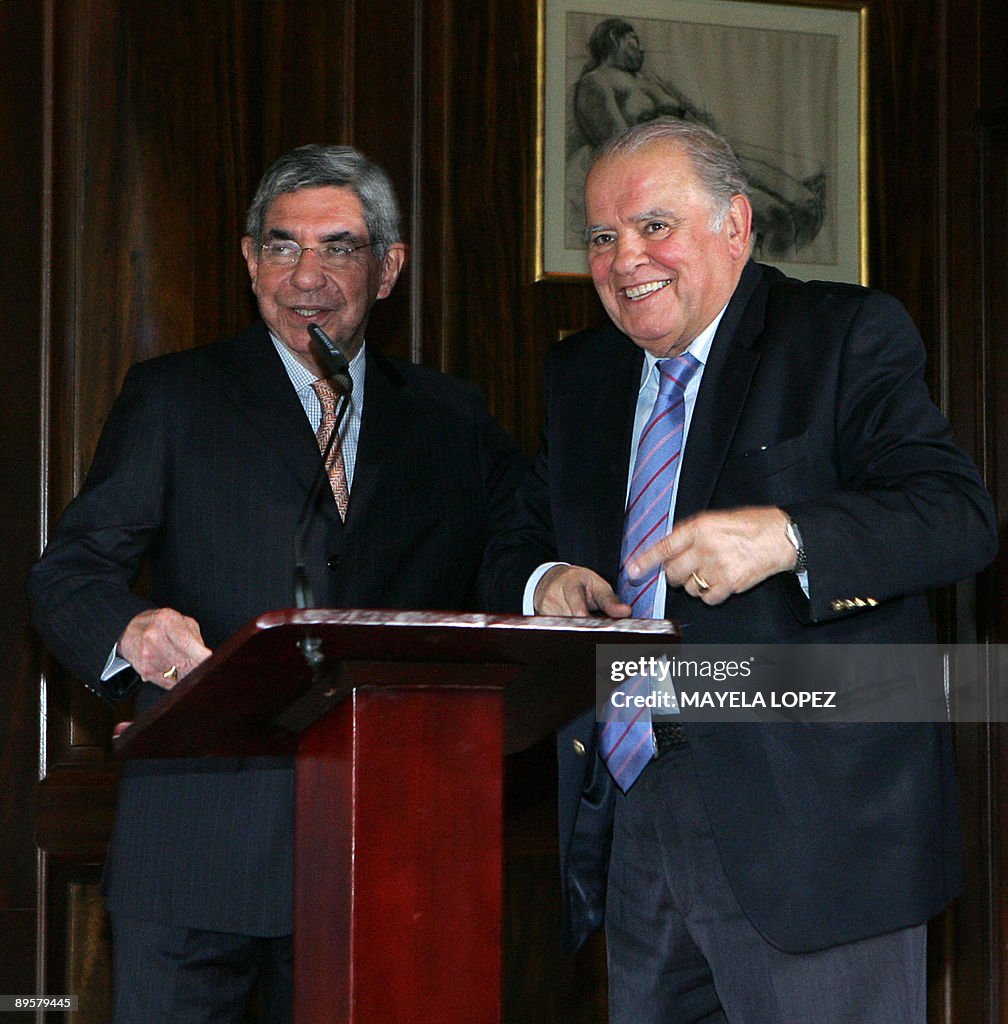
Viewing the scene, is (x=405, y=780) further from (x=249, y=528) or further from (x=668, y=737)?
(x=249, y=528)

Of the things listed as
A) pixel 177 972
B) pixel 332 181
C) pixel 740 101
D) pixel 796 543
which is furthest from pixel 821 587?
pixel 740 101

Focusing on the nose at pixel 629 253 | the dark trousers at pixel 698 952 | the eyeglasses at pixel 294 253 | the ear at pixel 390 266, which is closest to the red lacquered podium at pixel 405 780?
the dark trousers at pixel 698 952

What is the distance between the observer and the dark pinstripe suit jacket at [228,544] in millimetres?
2297

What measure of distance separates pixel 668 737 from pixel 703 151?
34.9 inches

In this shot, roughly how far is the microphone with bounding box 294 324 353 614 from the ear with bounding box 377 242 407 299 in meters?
0.79

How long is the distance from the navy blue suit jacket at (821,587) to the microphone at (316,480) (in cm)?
52

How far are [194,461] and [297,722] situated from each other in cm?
93

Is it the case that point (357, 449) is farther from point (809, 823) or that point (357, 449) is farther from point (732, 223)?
point (809, 823)

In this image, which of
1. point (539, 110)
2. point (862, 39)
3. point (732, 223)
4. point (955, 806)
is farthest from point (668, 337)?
point (862, 39)

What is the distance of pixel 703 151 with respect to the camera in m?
2.28

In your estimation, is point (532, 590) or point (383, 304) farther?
point (383, 304)

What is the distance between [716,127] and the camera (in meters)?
3.63

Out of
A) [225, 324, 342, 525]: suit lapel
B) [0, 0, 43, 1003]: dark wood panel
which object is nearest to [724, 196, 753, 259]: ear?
[225, 324, 342, 525]: suit lapel

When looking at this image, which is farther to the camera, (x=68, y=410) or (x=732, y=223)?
(x=68, y=410)
